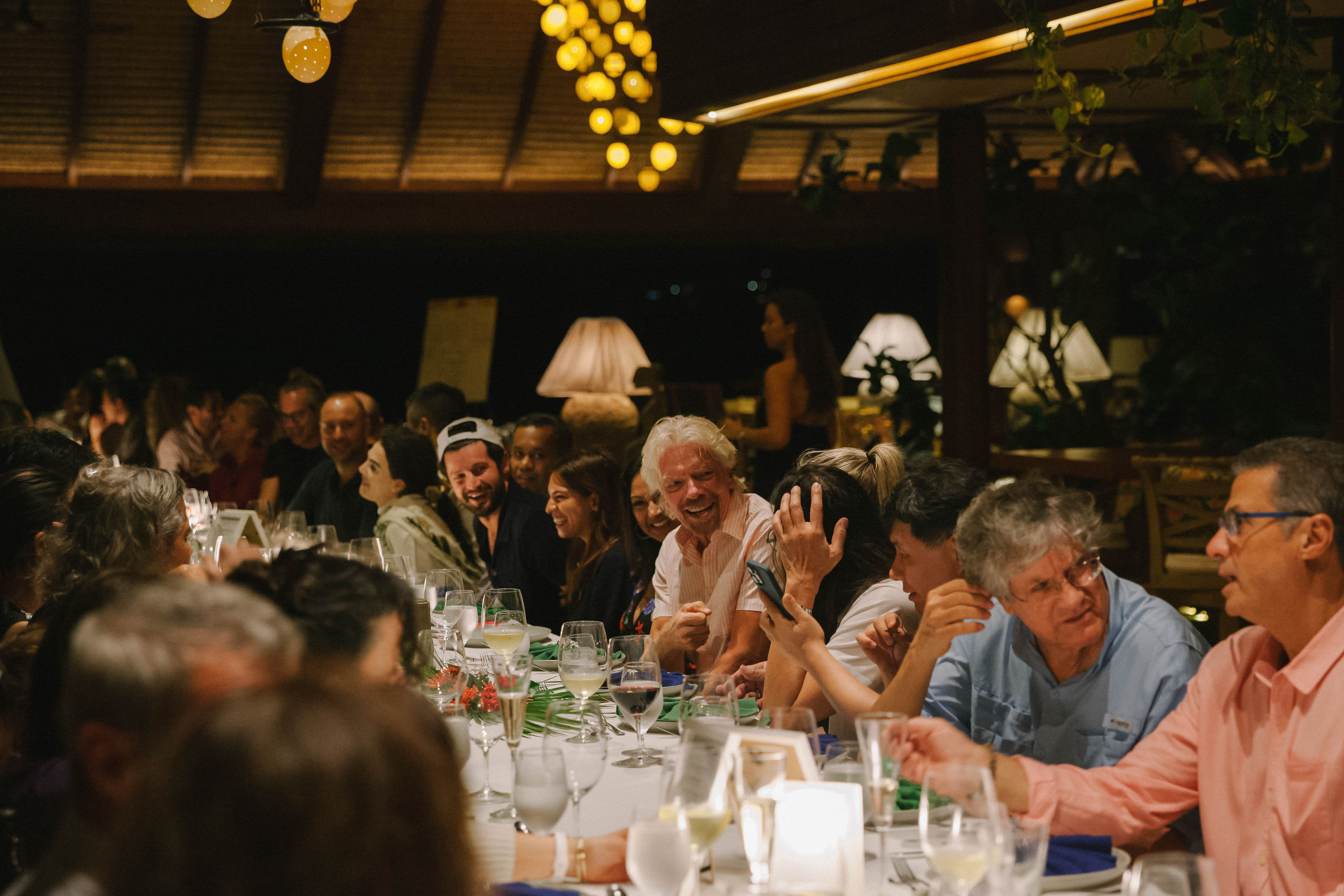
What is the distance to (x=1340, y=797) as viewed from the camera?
5.83ft

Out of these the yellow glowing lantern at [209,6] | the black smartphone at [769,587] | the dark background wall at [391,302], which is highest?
the dark background wall at [391,302]

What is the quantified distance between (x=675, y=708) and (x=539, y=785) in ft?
2.86

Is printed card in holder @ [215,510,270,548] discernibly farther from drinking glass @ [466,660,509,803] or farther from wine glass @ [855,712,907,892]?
wine glass @ [855,712,907,892]

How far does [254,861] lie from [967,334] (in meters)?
5.36

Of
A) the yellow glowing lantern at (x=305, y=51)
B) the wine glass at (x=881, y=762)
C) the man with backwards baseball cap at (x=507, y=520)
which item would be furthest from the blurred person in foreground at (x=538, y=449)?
the wine glass at (x=881, y=762)

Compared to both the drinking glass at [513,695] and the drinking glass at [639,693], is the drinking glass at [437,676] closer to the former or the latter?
the drinking glass at [513,695]

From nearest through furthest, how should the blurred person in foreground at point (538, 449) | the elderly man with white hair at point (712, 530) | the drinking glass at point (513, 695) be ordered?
the drinking glass at point (513, 695), the elderly man with white hair at point (712, 530), the blurred person in foreground at point (538, 449)

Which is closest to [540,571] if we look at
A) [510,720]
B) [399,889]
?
[510,720]

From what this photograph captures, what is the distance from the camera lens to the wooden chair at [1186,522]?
5.53m

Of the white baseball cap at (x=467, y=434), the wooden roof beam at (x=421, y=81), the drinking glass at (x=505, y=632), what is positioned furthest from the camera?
the wooden roof beam at (x=421, y=81)

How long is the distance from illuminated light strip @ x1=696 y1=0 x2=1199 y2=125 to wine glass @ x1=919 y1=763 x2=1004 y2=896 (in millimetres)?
2467

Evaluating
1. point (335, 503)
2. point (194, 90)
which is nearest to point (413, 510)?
point (335, 503)

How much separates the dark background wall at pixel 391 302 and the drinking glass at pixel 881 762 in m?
9.12

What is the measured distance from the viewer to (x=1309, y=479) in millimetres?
1826
